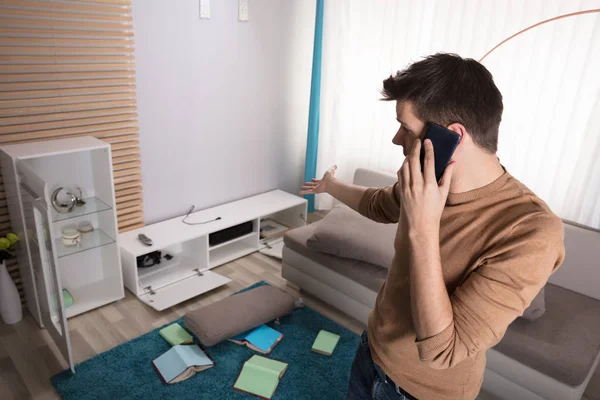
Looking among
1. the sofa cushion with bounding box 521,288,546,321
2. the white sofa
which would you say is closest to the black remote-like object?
the white sofa

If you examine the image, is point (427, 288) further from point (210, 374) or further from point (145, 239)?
point (145, 239)

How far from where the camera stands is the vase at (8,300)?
97.3 inches

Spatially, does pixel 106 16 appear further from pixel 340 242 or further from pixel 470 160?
pixel 470 160

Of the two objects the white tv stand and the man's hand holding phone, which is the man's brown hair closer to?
the man's hand holding phone

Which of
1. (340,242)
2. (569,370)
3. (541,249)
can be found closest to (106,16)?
(340,242)

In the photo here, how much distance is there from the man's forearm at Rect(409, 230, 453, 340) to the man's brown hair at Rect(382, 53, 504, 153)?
0.24 m

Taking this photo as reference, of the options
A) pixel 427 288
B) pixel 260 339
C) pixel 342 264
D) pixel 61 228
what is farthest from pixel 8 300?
pixel 427 288

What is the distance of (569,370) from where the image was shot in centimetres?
192

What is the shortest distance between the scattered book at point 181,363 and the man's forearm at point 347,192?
1.28 metres

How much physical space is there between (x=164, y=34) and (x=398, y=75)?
2286 mm

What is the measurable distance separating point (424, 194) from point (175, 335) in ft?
6.47

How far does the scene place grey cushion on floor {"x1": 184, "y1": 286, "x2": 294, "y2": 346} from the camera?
2383 millimetres

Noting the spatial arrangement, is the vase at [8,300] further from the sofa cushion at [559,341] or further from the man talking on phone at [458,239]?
the sofa cushion at [559,341]

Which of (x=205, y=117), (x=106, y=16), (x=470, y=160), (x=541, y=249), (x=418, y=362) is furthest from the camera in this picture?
(x=205, y=117)
